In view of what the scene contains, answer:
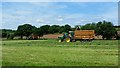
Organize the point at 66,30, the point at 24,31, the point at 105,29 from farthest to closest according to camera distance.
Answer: the point at 24,31 → the point at 66,30 → the point at 105,29

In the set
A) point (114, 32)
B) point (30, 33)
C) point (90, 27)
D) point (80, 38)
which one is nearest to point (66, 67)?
point (80, 38)

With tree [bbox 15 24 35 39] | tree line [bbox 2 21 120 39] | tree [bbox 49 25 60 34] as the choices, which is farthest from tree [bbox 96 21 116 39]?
tree [bbox 15 24 35 39]

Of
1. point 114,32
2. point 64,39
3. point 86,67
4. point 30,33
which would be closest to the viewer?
point 86,67

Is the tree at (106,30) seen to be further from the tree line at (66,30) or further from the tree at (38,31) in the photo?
the tree at (38,31)

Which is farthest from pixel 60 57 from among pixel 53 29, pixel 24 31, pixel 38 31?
pixel 53 29

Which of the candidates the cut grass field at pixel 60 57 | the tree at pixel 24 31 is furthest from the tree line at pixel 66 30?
the cut grass field at pixel 60 57

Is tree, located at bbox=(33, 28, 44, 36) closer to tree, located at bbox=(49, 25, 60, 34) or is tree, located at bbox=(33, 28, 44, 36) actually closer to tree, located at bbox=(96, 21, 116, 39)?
tree, located at bbox=(49, 25, 60, 34)

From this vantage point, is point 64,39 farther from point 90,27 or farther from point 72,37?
point 90,27

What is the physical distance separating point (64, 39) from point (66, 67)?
144 ft

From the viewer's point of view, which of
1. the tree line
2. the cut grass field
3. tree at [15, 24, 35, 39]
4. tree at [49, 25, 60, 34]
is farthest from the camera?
tree at [49, 25, 60, 34]

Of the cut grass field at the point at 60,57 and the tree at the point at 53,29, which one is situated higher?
the tree at the point at 53,29

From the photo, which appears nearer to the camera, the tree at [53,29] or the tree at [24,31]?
the tree at [24,31]

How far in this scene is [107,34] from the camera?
104 metres

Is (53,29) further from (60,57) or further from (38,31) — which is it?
(60,57)
